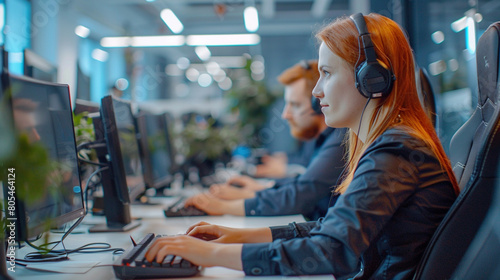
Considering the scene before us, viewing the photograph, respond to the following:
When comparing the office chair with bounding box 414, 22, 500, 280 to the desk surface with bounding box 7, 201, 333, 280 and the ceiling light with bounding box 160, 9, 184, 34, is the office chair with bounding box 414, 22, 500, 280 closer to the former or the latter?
the desk surface with bounding box 7, 201, 333, 280

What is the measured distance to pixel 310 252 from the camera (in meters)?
0.73

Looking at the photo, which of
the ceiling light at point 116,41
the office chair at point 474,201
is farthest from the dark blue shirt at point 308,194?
the ceiling light at point 116,41

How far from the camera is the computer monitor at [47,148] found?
75 cm

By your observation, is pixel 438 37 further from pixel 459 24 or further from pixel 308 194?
pixel 308 194

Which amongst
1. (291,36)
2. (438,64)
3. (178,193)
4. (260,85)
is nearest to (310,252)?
(178,193)

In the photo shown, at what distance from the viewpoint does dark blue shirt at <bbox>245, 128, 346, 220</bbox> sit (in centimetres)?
152

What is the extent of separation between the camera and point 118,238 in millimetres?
1187

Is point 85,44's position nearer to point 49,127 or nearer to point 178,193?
point 178,193

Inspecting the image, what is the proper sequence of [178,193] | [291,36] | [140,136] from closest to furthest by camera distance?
1. [140,136]
2. [178,193]
3. [291,36]

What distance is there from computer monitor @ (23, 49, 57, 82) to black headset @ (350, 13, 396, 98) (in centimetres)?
122

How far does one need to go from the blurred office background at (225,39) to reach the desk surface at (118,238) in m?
0.69

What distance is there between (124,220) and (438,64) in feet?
7.18

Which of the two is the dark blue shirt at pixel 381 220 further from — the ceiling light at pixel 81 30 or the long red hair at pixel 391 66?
the ceiling light at pixel 81 30

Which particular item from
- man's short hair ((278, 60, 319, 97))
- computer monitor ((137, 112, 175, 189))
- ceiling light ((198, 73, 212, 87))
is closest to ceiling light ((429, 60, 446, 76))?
man's short hair ((278, 60, 319, 97))
